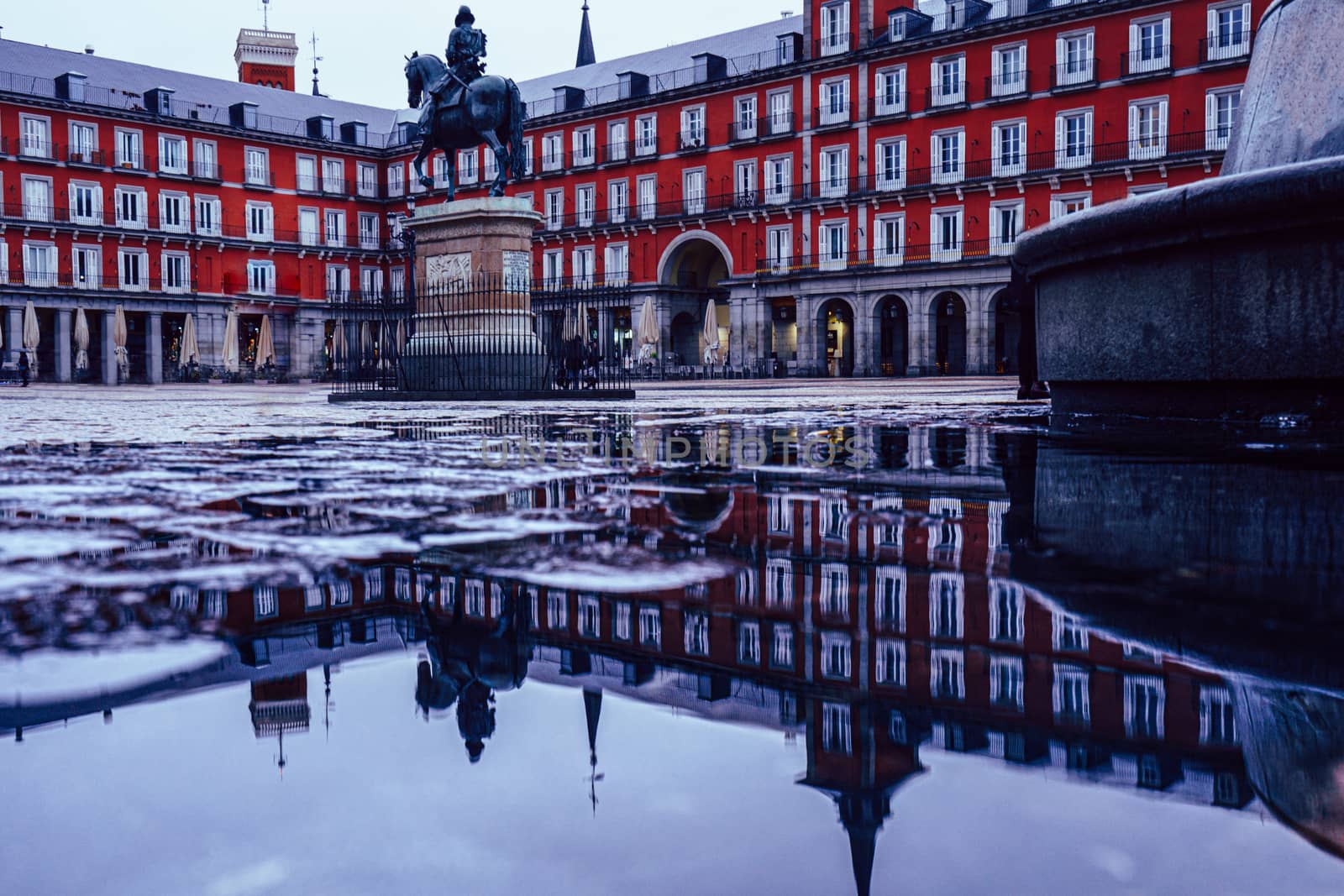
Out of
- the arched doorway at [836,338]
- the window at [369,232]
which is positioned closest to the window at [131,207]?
the window at [369,232]

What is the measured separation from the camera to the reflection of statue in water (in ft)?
3.67

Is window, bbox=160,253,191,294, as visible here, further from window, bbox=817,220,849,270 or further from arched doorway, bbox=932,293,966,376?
arched doorway, bbox=932,293,966,376

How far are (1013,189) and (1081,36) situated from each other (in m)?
4.94

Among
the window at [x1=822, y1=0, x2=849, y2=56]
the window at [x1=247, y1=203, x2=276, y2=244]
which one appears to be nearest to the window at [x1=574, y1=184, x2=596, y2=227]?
the window at [x1=822, y1=0, x2=849, y2=56]

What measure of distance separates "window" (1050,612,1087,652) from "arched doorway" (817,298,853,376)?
41088mm

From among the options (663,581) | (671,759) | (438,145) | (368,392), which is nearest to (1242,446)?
(663,581)

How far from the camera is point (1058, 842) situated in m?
0.83

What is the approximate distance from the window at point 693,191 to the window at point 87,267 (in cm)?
2351

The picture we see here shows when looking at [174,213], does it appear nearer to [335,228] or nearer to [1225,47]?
[335,228]

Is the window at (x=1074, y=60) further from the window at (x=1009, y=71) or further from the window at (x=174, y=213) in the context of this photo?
the window at (x=174, y=213)

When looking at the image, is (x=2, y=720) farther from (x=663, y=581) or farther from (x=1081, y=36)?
(x=1081, y=36)

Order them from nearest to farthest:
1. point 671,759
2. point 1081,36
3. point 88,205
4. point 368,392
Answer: point 671,759
point 368,392
point 1081,36
point 88,205

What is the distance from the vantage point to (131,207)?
4747 centimetres

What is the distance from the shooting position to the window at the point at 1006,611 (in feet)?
4.47
